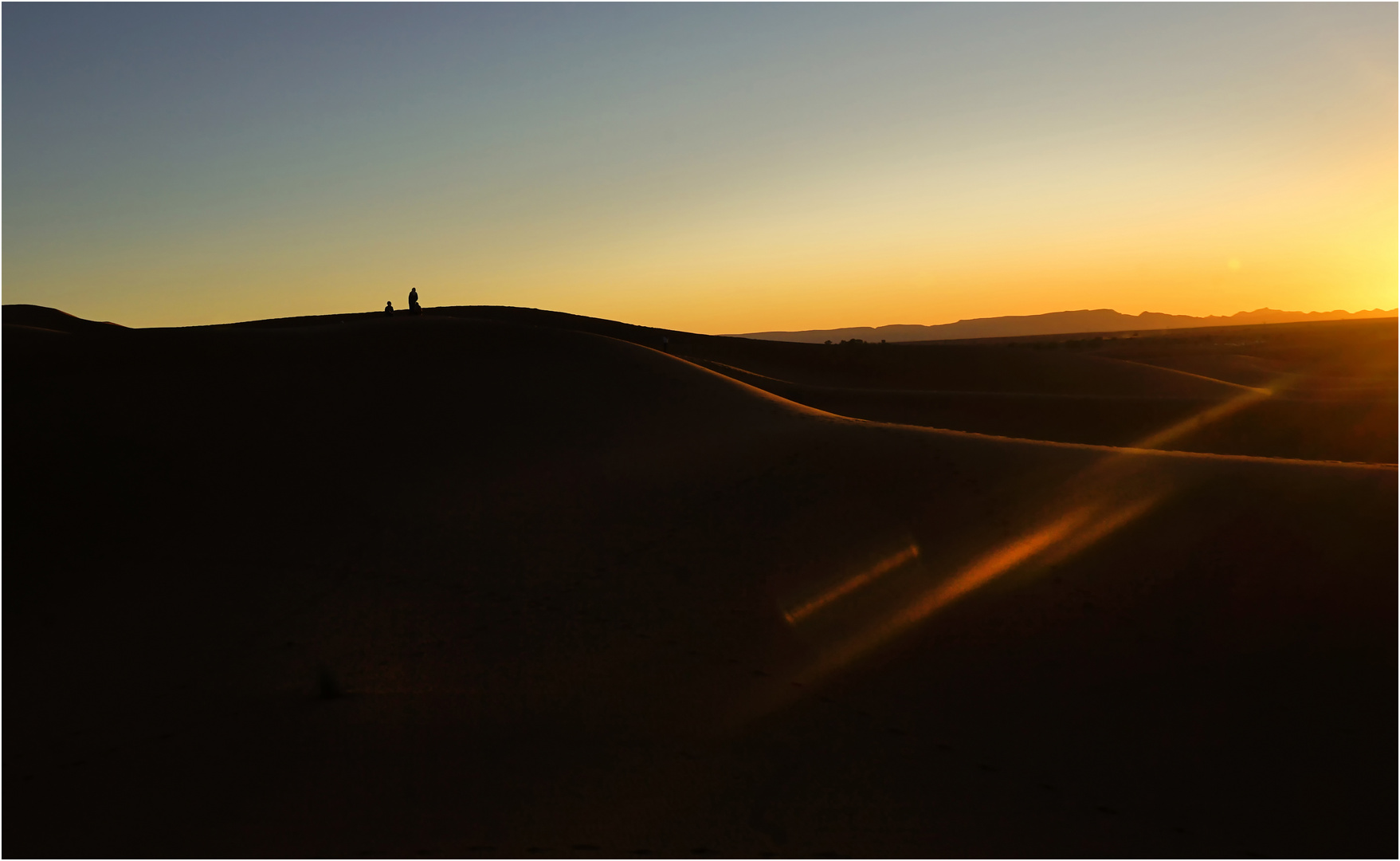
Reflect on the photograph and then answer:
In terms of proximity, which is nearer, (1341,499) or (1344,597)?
(1344,597)

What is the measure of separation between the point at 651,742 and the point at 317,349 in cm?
1543

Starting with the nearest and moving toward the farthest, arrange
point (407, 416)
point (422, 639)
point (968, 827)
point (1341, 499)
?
point (968, 827) < point (422, 639) < point (1341, 499) < point (407, 416)

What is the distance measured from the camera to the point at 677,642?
777 centimetres

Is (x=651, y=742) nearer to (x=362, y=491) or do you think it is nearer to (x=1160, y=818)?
(x=1160, y=818)

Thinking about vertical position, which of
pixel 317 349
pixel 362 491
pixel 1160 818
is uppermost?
A: pixel 317 349

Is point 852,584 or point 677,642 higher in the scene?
point 852,584

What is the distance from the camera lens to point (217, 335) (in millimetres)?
18969

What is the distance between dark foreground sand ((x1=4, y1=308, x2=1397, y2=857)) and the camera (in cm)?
532

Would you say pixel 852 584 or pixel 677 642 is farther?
pixel 852 584

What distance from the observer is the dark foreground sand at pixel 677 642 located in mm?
5324

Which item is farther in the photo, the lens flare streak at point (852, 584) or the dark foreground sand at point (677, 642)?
the lens flare streak at point (852, 584)

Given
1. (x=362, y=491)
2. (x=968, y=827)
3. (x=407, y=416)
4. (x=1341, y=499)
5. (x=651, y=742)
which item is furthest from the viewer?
(x=407, y=416)

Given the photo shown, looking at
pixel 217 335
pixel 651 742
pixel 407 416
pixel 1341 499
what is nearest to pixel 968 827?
pixel 651 742

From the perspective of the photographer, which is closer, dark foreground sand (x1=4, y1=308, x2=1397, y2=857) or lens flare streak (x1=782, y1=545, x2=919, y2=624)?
dark foreground sand (x1=4, y1=308, x2=1397, y2=857)
